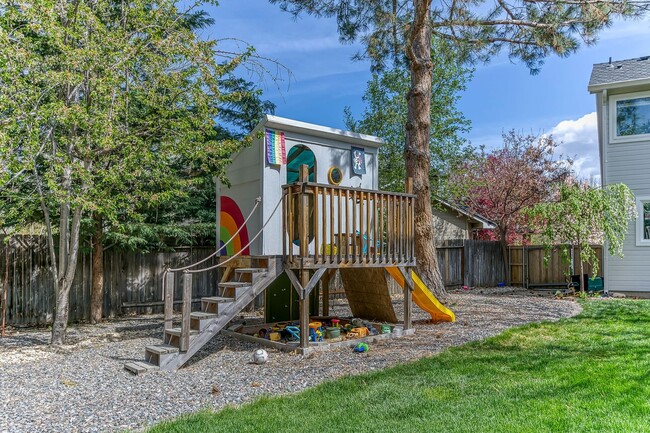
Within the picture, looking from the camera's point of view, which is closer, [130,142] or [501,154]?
[130,142]

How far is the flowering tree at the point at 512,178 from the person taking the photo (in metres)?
17.1

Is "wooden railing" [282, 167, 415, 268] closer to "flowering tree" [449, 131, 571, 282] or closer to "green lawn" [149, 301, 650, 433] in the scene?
"green lawn" [149, 301, 650, 433]

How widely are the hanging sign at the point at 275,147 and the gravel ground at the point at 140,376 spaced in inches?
109

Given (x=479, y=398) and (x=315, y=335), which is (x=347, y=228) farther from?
(x=479, y=398)

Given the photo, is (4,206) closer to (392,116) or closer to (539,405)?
(539,405)

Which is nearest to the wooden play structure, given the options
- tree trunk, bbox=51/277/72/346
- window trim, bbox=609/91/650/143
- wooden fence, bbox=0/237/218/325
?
tree trunk, bbox=51/277/72/346

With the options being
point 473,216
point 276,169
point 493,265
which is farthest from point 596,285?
point 276,169

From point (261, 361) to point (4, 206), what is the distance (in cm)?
440

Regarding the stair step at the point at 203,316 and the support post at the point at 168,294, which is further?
the stair step at the point at 203,316

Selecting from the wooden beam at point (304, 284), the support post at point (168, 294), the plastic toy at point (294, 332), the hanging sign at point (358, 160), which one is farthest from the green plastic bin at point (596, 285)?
the support post at point (168, 294)

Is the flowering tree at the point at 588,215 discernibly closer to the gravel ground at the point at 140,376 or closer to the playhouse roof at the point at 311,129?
the gravel ground at the point at 140,376

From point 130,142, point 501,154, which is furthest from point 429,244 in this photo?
point 501,154

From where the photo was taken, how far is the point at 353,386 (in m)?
4.40

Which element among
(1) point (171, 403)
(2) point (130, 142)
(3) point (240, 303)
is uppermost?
(2) point (130, 142)
